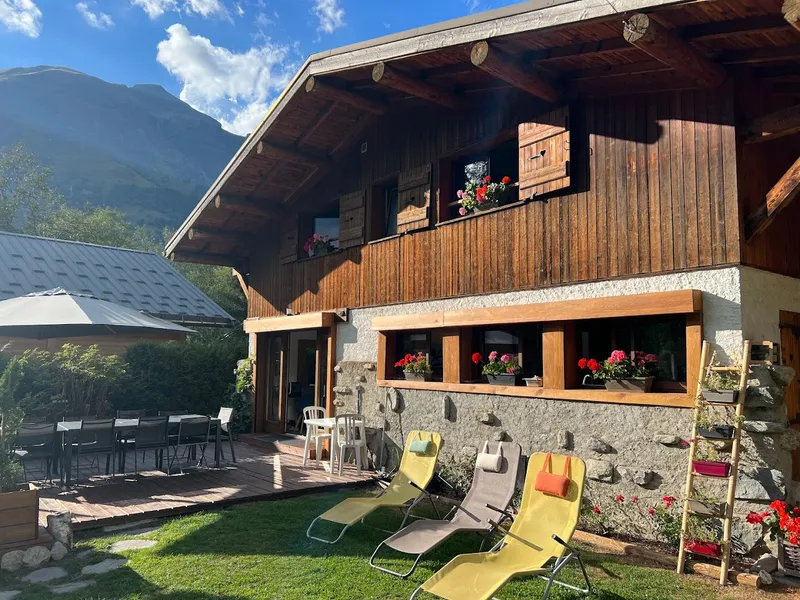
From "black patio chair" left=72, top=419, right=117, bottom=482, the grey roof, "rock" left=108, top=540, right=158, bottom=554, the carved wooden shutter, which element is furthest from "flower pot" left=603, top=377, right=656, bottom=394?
the grey roof

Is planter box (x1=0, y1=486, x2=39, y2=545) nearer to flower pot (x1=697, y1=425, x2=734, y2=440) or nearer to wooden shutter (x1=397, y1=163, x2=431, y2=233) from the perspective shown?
wooden shutter (x1=397, y1=163, x2=431, y2=233)

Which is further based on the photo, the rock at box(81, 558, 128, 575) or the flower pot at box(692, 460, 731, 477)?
the rock at box(81, 558, 128, 575)

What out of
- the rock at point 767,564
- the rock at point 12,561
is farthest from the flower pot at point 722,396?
the rock at point 12,561

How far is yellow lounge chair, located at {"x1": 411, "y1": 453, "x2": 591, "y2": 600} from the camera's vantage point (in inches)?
152

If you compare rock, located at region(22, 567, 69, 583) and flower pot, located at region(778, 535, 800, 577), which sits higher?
flower pot, located at region(778, 535, 800, 577)

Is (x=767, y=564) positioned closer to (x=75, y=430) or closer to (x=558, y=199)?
(x=558, y=199)

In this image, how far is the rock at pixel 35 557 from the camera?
494cm

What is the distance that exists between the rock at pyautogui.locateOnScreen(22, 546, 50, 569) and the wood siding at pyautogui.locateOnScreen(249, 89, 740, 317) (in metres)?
4.95

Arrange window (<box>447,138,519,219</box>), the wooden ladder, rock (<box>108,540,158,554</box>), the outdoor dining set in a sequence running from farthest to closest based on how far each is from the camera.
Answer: window (<box>447,138,519,219</box>) → the outdoor dining set → rock (<box>108,540,158,554</box>) → the wooden ladder

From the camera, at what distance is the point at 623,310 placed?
18.6 feet

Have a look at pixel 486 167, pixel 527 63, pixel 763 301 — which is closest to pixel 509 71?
pixel 527 63

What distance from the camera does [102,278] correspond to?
15812 millimetres

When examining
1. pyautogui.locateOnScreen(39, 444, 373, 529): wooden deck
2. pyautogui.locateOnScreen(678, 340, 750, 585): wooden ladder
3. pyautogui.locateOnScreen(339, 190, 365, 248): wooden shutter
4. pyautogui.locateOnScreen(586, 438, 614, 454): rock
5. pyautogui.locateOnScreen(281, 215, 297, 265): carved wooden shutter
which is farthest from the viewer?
pyautogui.locateOnScreen(281, 215, 297, 265): carved wooden shutter

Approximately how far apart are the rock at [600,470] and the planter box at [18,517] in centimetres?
499
